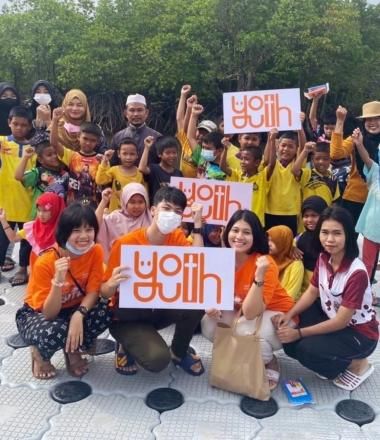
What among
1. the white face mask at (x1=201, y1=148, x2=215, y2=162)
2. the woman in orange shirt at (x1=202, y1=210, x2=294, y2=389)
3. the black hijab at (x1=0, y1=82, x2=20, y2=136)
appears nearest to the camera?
the woman in orange shirt at (x1=202, y1=210, x2=294, y2=389)

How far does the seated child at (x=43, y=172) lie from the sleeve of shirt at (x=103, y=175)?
0.34 m

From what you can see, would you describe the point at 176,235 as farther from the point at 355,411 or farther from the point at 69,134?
the point at 69,134

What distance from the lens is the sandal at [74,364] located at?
10.2 ft

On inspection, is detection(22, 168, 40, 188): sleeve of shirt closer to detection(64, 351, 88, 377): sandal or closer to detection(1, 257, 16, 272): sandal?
detection(1, 257, 16, 272): sandal

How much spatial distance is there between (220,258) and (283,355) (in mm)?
1003

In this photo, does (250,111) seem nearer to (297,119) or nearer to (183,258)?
(297,119)

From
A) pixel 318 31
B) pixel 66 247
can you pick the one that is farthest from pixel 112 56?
pixel 66 247

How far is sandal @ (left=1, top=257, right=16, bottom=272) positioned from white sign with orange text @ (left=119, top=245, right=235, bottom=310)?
2438mm

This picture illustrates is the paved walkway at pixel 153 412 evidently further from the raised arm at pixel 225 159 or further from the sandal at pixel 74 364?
the raised arm at pixel 225 159

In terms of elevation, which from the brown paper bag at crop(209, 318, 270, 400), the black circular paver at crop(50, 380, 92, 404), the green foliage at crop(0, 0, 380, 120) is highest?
Result: the green foliage at crop(0, 0, 380, 120)

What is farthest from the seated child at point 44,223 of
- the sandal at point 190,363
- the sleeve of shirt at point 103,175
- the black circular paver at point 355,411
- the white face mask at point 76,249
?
the black circular paver at point 355,411

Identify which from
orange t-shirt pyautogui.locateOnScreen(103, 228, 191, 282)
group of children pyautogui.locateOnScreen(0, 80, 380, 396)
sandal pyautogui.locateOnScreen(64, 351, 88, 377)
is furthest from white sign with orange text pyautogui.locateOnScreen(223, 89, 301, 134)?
sandal pyautogui.locateOnScreen(64, 351, 88, 377)

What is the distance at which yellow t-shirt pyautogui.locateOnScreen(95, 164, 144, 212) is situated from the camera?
4246 mm

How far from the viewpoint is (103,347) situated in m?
3.53
